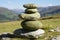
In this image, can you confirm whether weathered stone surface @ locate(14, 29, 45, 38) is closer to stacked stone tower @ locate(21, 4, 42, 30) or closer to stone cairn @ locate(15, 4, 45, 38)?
stone cairn @ locate(15, 4, 45, 38)

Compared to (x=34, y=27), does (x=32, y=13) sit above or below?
above

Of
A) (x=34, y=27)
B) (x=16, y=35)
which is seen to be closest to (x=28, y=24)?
(x=34, y=27)

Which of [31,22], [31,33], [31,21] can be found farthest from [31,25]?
[31,33]

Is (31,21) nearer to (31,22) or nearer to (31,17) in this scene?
(31,22)

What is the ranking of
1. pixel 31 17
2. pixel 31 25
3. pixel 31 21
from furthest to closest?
pixel 31 21 → pixel 31 25 → pixel 31 17

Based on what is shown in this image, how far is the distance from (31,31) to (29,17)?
1.45 meters

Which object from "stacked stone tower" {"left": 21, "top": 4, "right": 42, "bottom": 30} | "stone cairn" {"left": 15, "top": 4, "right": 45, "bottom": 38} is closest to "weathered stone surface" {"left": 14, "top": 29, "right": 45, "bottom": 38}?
"stone cairn" {"left": 15, "top": 4, "right": 45, "bottom": 38}

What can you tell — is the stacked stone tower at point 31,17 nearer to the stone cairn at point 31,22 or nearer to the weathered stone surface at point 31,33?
the stone cairn at point 31,22

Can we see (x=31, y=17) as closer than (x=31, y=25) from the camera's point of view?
Yes

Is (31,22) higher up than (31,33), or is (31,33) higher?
(31,22)

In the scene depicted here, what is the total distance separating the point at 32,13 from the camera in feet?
61.1

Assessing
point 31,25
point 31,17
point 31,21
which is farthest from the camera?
point 31,21

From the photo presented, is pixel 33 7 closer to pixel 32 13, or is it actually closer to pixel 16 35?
pixel 32 13

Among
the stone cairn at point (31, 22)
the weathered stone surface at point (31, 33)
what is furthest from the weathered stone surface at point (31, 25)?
the weathered stone surface at point (31, 33)
